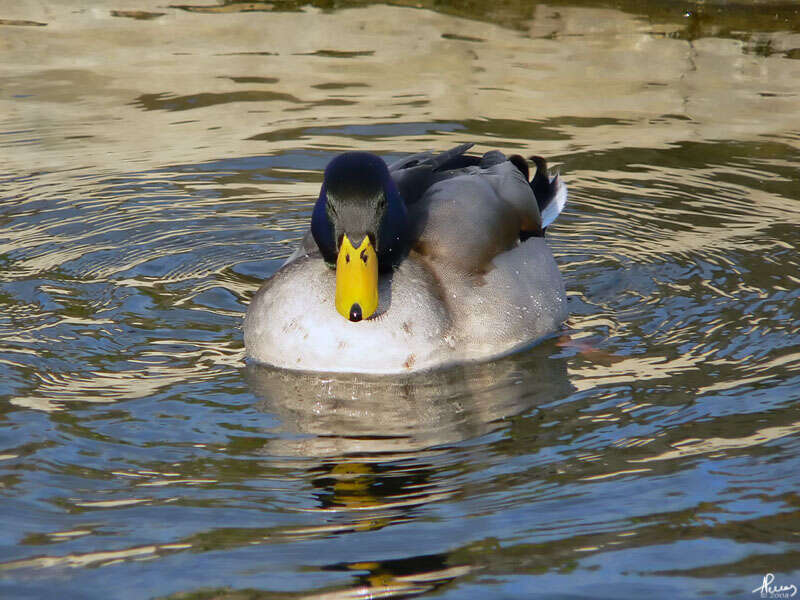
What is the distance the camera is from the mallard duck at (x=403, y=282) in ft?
20.0

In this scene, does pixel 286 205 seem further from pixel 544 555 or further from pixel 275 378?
pixel 544 555

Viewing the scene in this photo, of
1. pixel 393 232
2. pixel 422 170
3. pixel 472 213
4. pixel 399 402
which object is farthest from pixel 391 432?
pixel 422 170

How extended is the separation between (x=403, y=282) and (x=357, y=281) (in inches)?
18.3

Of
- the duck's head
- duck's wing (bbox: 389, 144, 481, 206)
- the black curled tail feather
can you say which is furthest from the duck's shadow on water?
the black curled tail feather

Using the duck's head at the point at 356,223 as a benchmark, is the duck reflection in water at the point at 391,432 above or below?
below

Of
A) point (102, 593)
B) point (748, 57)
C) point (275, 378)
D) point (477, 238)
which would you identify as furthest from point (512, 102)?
point (102, 593)

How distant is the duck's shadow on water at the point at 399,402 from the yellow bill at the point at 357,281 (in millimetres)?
420

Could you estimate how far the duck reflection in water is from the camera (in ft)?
14.4

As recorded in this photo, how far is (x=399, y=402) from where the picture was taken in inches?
238

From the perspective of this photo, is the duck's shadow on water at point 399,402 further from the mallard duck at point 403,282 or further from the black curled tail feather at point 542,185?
the black curled tail feather at point 542,185

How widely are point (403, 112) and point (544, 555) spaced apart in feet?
22.7

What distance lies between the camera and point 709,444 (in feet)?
17.3

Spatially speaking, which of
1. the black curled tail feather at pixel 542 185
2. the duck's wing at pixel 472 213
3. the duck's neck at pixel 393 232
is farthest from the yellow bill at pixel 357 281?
the black curled tail feather at pixel 542 185

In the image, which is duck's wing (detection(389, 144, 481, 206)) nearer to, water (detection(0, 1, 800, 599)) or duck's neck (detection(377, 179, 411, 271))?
duck's neck (detection(377, 179, 411, 271))
